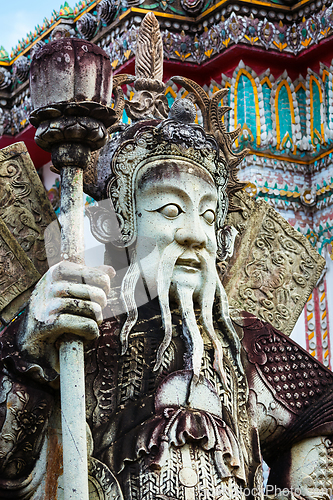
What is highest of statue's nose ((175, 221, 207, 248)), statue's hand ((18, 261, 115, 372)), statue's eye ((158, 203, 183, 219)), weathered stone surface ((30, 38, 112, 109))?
weathered stone surface ((30, 38, 112, 109))

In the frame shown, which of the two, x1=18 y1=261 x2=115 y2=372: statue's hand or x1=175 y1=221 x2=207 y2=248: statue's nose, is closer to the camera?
x1=18 y1=261 x2=115 y2=372: statue's hand

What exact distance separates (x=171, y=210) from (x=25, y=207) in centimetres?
85

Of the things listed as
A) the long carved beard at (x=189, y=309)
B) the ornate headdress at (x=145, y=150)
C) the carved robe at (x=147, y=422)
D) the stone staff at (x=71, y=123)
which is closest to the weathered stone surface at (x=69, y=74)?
the stone staff at (x=71, y=123)

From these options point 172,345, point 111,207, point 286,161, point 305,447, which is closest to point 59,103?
point 111,207

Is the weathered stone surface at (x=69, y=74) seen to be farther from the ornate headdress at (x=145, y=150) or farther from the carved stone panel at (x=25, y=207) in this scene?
the carved stone panel at (x=25, y=207)

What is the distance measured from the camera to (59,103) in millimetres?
4836

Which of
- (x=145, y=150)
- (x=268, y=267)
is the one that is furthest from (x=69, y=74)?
(x=268, y=267)

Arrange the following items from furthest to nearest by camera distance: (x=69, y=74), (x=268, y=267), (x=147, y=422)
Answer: (x=268, y=267) → (x=147, y=422) → (x=69, y=74)

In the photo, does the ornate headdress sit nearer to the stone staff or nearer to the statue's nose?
the statue's nose

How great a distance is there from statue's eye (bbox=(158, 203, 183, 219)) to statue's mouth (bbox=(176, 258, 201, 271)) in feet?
0.73

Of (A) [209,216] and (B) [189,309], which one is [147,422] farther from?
(A) [209,216]

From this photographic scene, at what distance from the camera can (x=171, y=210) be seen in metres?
5.39

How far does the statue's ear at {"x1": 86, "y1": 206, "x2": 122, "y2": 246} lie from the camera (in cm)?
557

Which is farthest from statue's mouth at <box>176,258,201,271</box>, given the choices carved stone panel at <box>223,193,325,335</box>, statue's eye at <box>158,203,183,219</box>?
carved stone panel at <box>223,193,325,335</box>
